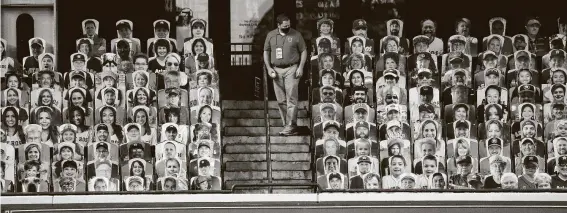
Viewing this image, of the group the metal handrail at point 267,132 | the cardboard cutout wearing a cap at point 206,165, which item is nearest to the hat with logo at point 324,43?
the metal handrail at point 267,132

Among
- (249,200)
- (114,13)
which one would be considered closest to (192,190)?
(249,200)

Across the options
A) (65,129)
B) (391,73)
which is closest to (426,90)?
(391,73)

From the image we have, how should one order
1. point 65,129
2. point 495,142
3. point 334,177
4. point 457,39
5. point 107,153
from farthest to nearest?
point 457,39 < point 495,142 < point 65,129 < point 107,153 < point 334,177

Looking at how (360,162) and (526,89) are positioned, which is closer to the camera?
(360,162)

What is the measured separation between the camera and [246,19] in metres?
14.5

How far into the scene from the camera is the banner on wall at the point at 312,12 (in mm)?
14508

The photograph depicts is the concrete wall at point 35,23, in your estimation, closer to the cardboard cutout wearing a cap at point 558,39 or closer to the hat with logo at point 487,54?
the hat with logo at point 487,54

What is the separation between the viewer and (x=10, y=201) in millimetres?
12195

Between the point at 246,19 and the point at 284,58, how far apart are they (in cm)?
101

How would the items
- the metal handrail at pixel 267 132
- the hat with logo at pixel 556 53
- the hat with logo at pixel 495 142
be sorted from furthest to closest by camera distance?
the hat with logo at pixel 556 53 < the hat with logo at pixel 495 142 < the metal handrail at pixel 267 132

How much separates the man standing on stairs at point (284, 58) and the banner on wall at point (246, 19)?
720mm

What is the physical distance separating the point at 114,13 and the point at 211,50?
1257 millimetres

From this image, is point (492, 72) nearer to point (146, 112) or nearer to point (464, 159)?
point (464, 159)

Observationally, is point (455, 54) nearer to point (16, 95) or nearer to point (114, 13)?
point (114, 13)
